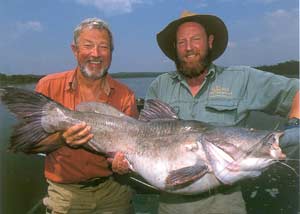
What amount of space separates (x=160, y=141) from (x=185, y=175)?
533 millimetres

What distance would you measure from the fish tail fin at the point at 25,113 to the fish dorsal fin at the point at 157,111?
997 millimetres

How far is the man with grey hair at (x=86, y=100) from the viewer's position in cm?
491

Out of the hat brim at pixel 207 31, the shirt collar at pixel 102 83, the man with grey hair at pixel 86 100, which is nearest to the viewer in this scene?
the man with grey hair at pixel 86 100

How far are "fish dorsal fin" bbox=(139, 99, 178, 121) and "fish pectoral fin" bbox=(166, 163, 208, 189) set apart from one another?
67 cm

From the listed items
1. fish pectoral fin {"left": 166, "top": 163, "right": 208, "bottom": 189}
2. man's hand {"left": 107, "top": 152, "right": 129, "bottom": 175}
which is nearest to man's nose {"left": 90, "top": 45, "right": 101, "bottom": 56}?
man's hand {"left": 107, "top": 152, "right": 129, "bottom": 175}

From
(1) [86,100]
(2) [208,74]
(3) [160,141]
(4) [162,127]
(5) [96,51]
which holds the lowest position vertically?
(3) [160,141]

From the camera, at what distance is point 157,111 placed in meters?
4.67

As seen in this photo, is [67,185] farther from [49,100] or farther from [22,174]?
[22,174]

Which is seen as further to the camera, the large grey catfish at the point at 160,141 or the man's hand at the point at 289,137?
the man's hand at the point at 289,137

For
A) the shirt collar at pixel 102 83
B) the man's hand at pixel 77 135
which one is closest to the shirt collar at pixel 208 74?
the shirt collar at pixel 102 83

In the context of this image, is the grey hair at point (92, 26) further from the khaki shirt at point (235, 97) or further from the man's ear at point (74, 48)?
the khaki shirt at point (235, 97)

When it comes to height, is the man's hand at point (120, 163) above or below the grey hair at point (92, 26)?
below

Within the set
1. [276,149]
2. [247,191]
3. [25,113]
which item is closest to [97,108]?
[25,113]

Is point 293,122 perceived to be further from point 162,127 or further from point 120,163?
point 120,163
